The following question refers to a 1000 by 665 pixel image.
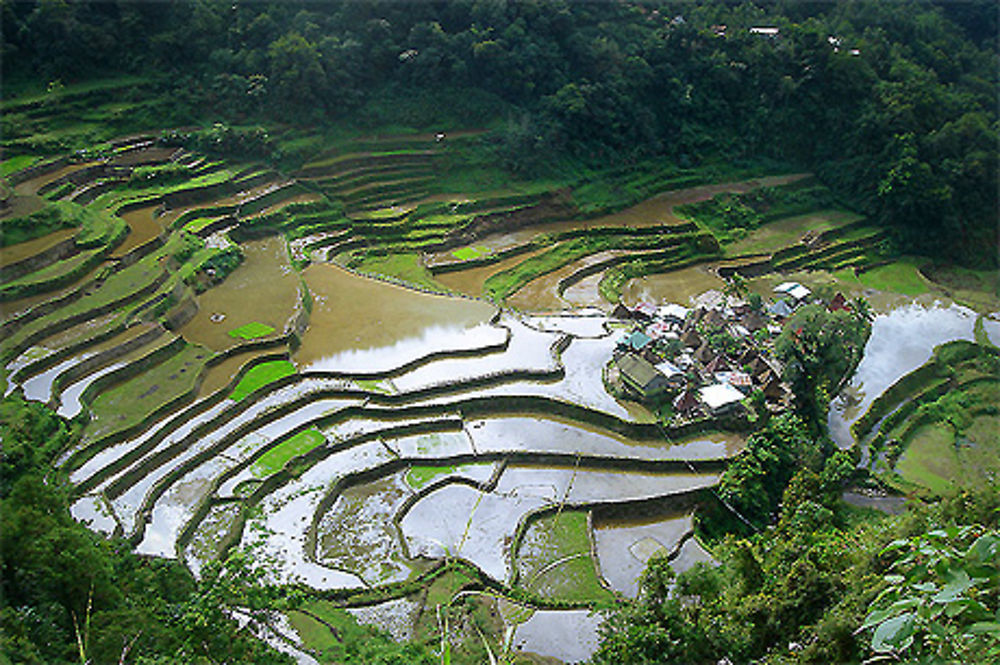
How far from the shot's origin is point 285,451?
14438 millimetres

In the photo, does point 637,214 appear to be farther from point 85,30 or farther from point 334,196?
point 85,30

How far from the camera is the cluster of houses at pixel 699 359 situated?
16.2 metres

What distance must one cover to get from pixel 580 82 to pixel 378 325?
16077mm

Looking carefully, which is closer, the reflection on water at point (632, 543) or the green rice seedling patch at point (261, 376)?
the reflection on water at point (632, 543)

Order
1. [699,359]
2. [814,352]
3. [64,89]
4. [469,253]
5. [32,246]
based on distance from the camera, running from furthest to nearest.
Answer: [64,89]
[469,253]
[32,246]
[699,359]
[814,352]

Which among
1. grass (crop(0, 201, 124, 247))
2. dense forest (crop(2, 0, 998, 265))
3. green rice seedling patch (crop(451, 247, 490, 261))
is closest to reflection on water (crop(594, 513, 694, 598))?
green rice seedling patch (crop(451, 247, 490, 261))

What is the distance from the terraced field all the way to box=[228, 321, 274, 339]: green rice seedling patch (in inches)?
3.8

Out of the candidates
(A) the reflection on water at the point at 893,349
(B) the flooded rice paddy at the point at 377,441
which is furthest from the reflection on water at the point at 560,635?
(A) the reflection on water at the point at 893,349

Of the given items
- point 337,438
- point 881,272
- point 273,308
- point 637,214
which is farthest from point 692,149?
point 337,438

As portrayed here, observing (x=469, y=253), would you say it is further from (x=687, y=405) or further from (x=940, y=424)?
(x=940, y=424)

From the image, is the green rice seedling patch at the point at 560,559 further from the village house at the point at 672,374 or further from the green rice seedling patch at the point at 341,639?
the village house at the point at 672,374

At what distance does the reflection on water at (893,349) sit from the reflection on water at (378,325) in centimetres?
919

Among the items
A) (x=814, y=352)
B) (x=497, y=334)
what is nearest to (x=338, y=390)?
(x=497, y=334)

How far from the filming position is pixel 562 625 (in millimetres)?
11602
